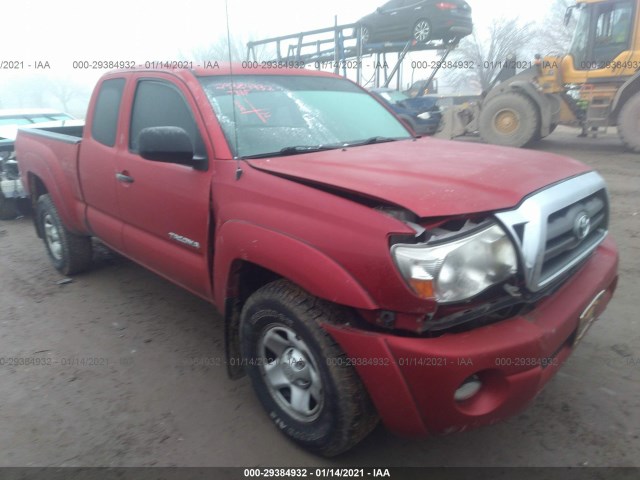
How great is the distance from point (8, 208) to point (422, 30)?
10652 millimetres

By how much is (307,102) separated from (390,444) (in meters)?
2.13

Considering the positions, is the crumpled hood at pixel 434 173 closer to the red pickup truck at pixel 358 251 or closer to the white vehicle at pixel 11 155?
the red pickup truck at pixel 358 251

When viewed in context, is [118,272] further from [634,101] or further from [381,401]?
[634,101]

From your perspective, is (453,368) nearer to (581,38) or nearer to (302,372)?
(302,372)

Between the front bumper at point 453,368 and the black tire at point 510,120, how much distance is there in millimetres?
9954

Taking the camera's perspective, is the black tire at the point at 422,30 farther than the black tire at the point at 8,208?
Yes

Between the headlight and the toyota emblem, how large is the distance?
1.87ft

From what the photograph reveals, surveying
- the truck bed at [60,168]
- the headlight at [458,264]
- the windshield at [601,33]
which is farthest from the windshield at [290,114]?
the windshield at [601,33]

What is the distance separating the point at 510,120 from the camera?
11180 mm

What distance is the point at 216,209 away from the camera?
2572mm

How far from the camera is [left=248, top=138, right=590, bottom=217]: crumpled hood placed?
75.8 inches

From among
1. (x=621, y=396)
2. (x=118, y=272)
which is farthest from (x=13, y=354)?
(x=621, y=396)

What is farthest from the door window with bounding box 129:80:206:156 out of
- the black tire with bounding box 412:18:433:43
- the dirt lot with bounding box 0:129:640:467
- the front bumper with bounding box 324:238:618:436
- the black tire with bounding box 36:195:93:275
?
the black tire with bounding box 412:18:433:43

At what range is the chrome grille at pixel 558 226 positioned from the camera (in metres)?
1.89
